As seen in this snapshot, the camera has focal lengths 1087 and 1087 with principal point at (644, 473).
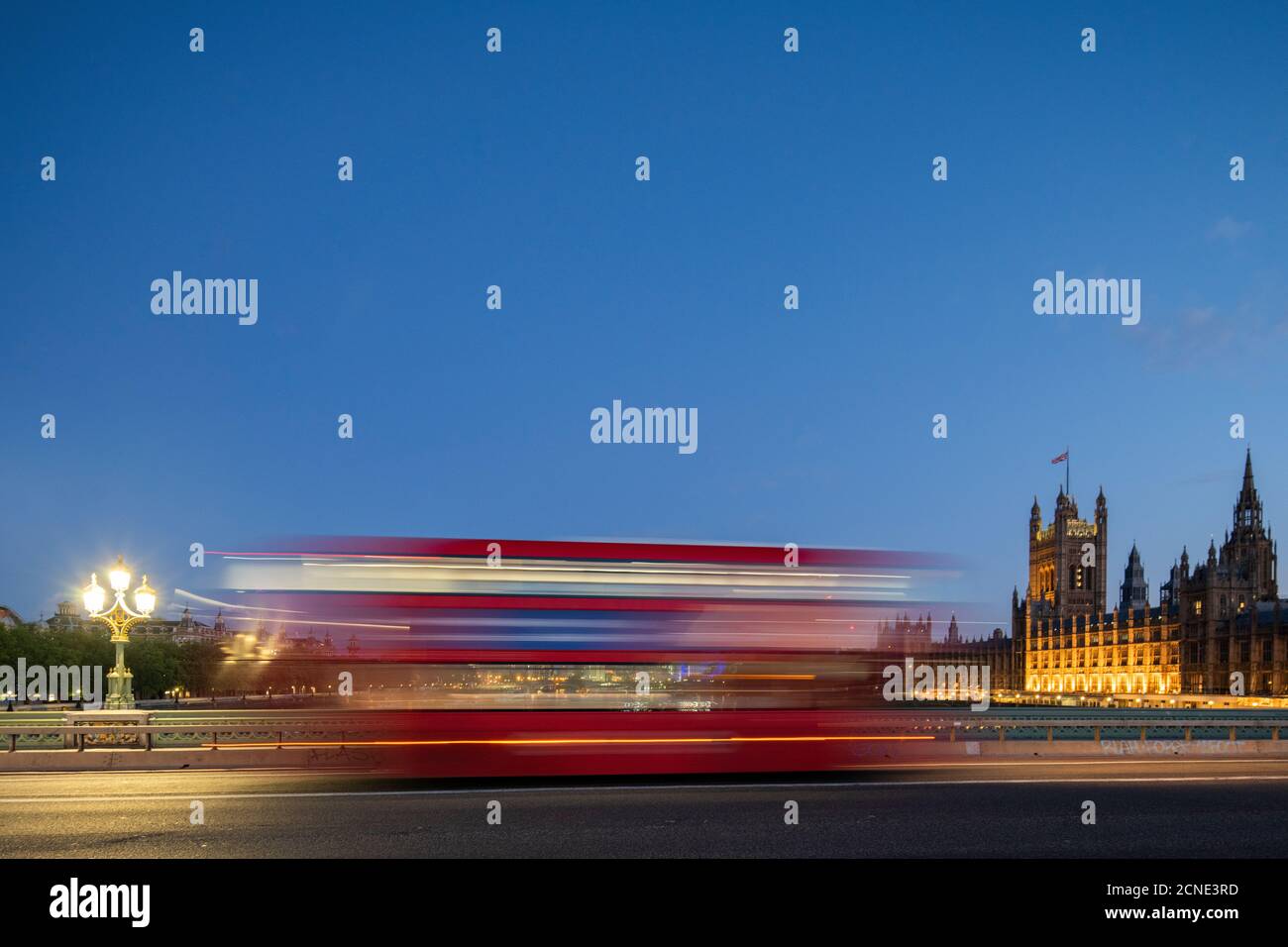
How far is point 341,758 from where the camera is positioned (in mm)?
17438

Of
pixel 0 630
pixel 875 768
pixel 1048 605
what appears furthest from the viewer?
pixel 1048 605

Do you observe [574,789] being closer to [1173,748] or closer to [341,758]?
[341,758]

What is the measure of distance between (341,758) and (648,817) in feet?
24.3

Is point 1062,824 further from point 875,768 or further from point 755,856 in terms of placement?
point 875,768

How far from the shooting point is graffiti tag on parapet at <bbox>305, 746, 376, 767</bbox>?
15859 mm

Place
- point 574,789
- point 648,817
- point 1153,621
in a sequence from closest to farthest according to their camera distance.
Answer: point 648,817 < point 574,789 < point 1153,621

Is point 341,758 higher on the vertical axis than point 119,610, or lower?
lower

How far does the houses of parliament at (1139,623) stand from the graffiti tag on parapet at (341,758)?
63999 millimetres

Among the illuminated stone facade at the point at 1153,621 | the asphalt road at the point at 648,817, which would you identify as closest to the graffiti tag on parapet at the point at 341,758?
the asphalt road at the point at 648,817

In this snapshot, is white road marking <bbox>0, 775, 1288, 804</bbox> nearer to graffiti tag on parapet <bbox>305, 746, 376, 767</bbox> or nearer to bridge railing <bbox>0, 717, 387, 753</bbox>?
bridge railing <bbox>0, 717, 387, 753</bbox>

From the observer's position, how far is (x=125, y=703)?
25812 mm

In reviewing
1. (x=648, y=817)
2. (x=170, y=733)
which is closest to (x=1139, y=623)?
(x=170, y=733)
